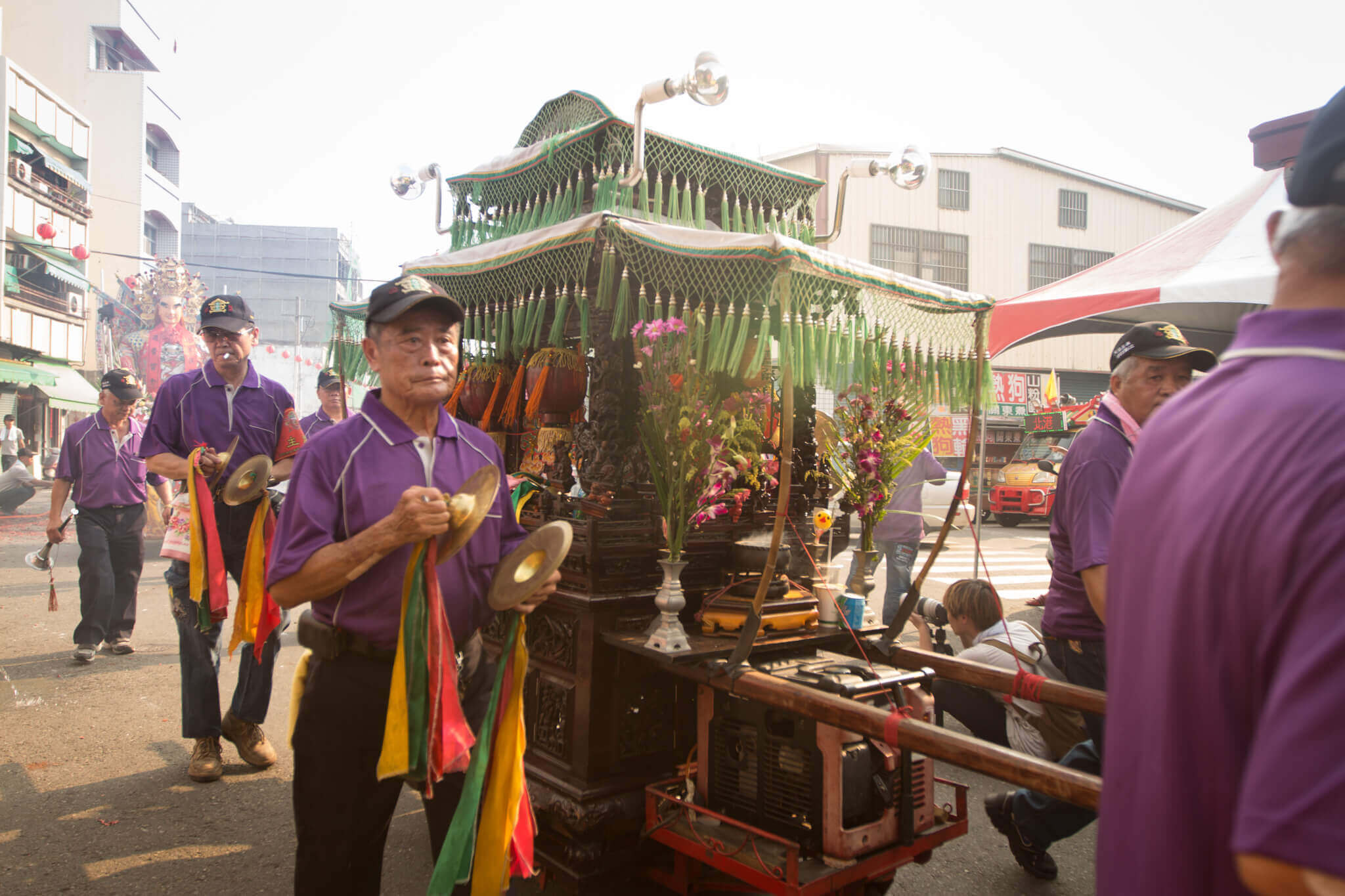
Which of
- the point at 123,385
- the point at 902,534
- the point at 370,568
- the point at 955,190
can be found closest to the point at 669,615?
the point at 370,568

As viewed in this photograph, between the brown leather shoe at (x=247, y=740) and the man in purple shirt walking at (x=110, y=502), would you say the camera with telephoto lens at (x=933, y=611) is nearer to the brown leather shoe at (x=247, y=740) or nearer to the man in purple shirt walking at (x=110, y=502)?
the brown leather shoe at (x=247, y=740)

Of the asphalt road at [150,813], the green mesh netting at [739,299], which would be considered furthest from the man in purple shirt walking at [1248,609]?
the asphalt road at [150,813]

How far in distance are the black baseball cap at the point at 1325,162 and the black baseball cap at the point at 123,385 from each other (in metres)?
7.51

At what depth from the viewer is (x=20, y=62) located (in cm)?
3850

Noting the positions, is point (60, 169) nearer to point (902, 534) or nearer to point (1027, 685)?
point (902, 534)

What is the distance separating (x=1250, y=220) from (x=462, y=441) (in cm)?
753

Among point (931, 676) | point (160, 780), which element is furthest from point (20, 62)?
point (931, 676)

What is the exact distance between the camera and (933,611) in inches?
191

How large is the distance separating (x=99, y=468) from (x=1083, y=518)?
6.99m

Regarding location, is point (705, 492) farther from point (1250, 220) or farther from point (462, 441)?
point (1250, 220)

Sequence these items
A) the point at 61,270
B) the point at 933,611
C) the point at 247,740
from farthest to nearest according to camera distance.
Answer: the point at 61,270 → the point at 933,611 → the point at 247,740

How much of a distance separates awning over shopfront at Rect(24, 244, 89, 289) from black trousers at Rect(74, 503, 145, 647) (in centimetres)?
3023

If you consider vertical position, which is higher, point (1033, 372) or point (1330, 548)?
point (1033, 372)

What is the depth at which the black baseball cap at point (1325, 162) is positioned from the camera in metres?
0.96
